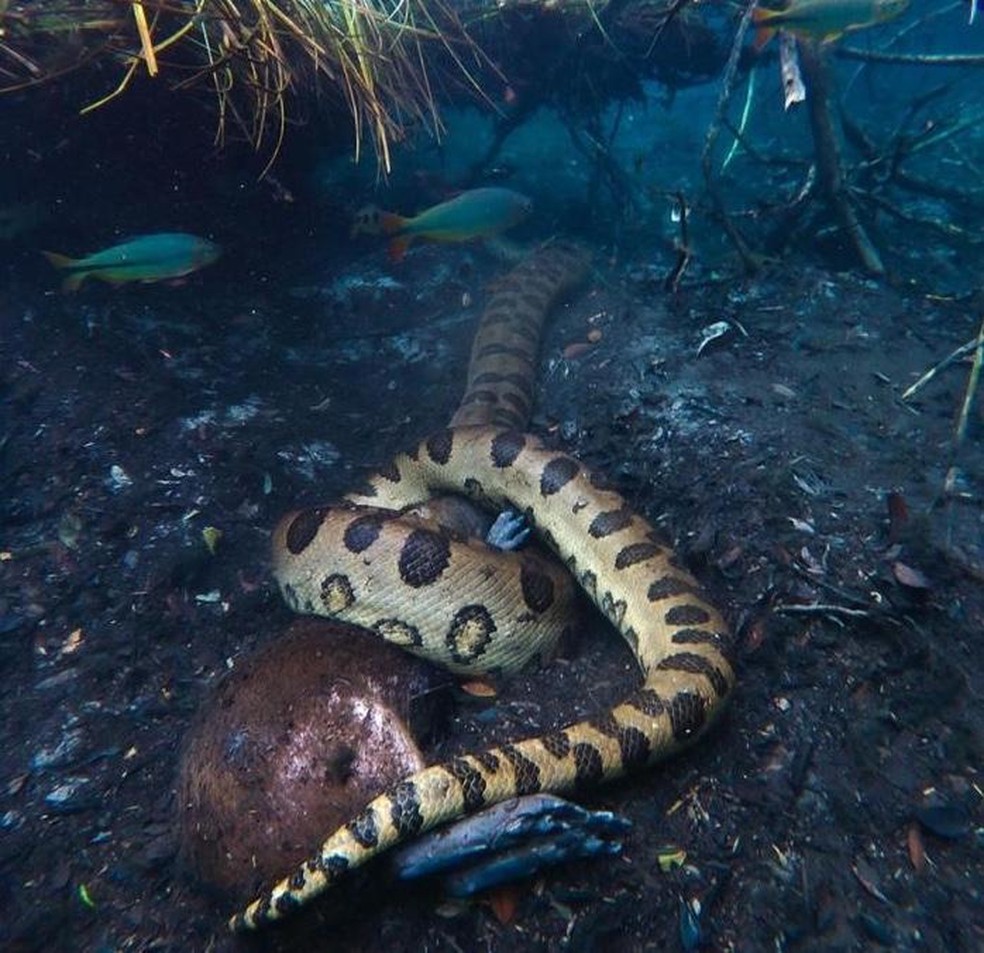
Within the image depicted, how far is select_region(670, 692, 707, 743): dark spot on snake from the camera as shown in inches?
122

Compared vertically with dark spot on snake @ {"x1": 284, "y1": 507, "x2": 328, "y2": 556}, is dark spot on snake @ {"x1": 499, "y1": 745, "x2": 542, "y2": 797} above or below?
above

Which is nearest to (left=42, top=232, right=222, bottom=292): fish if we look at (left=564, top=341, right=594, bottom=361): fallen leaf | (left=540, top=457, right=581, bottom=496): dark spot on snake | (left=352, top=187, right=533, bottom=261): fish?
(left=352, top=187, right=533, bottom=261): fish

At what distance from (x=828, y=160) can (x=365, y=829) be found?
8.48m

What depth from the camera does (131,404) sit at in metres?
5.64

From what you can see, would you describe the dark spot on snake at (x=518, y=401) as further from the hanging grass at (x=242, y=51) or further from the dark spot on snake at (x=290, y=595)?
the dark spot on snake at (x=290, y=595)

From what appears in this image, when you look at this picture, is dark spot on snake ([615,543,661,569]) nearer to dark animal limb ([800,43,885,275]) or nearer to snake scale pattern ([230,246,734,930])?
snake scale pattern ([230,246,734,930])

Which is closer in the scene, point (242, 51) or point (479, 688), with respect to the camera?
point (479, 688)

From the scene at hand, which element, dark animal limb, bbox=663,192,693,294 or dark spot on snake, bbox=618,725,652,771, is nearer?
dark spot on snake, bbox=618,725,652,771

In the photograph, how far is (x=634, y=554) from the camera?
4234 mm

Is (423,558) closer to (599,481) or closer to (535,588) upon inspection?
(535,588)

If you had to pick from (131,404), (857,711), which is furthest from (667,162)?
(857,711)

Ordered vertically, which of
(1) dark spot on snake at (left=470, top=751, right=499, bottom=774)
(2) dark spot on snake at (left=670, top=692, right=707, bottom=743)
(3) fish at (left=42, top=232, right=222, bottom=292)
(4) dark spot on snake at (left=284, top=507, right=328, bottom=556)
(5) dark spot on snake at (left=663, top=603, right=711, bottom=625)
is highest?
(3) fish at (left=42, top=232, right=222, bottom=292)

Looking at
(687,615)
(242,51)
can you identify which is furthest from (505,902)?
(242,51)

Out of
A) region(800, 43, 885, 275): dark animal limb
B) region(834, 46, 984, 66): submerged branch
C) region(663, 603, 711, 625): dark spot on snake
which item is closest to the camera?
region(663, 603, 711, 625): dark spot on snake
